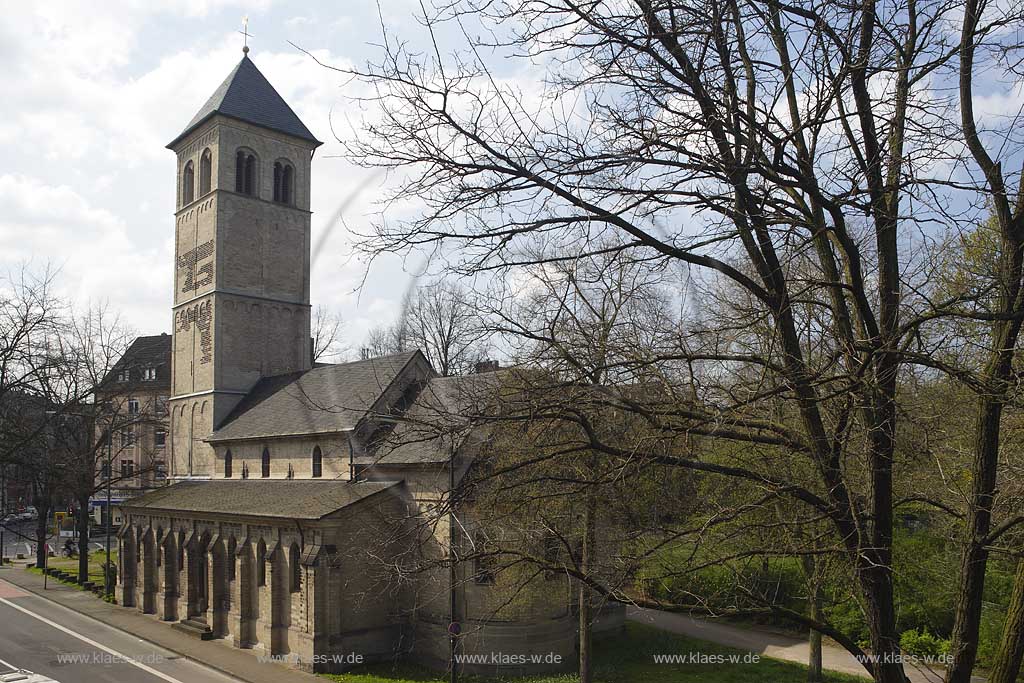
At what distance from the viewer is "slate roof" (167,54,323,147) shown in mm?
38562

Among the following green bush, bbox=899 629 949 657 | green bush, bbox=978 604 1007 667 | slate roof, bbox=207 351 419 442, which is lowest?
green bush, bbox=899 629 949 657

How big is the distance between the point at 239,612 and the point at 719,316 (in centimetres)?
2467

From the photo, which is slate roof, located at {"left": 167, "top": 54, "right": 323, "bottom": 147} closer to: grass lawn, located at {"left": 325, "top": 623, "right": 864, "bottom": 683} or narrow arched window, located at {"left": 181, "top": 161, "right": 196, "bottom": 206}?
narrow arched window, located at {"left": 181, "top": 161, "right": 196, "bottom": 206}

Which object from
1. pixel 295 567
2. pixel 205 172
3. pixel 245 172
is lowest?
pixel 295 567

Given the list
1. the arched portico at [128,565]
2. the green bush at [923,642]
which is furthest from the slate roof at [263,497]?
the green bush at [923,642]

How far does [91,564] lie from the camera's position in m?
48.9

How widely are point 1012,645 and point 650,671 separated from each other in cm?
1828

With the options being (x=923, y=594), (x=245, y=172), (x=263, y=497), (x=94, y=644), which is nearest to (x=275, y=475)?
(x=263, y=497)

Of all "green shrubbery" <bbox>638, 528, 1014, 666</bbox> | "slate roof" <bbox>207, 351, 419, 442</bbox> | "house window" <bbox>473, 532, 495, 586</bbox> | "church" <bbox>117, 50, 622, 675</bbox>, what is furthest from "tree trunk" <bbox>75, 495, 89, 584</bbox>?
"house window" <bbox>473, 532, 495, 586</bbox>

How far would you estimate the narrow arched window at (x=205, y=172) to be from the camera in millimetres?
38938

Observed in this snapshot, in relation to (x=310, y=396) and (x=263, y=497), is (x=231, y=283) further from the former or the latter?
(x=263, y=497)

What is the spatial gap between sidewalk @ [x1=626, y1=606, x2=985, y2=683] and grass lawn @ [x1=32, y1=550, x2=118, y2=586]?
2806 cm

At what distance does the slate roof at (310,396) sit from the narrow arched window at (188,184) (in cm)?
1050

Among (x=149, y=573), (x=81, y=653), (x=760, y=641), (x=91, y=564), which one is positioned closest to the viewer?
(x=81, y=653)
